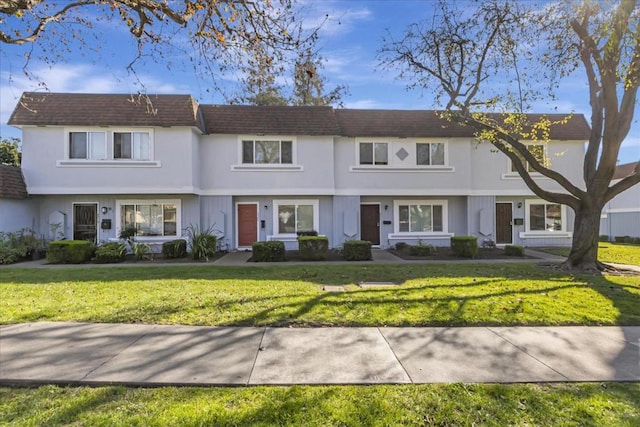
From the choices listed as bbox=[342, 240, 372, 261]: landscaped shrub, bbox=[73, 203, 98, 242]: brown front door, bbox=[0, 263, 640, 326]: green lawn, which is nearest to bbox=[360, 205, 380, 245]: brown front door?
bbox=[342, 240, 372, 261]: landscaped shrub

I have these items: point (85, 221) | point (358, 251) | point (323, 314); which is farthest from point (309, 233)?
point (323, 314)

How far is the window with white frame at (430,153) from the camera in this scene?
61.1 feet

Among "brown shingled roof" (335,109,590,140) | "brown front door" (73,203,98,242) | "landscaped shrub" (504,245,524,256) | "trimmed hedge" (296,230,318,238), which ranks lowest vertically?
"landscaped shrub" (504,245,524,256)

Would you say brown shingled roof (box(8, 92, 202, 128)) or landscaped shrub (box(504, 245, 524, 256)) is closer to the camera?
brown shingled roof (box(8, 92, 202, 128))

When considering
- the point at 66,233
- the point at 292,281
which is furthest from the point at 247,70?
the point at 66,233

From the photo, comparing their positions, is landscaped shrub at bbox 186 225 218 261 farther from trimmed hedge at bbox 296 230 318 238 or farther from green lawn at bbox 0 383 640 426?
green lawn at bbox 0 383 640 426

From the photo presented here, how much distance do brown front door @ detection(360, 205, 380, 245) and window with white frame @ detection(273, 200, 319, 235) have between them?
2.55 meters

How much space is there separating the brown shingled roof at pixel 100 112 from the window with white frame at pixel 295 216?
17.9 feet

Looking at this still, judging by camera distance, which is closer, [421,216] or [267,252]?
[267,252]

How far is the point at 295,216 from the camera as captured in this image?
18.2 meters

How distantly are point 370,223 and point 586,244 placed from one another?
920cm

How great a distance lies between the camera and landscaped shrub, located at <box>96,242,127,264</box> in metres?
14.2

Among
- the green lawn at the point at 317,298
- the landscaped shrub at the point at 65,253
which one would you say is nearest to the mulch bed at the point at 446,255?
the green lawn at the point at 317,298

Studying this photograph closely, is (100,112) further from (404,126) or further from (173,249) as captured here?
(404,126)
